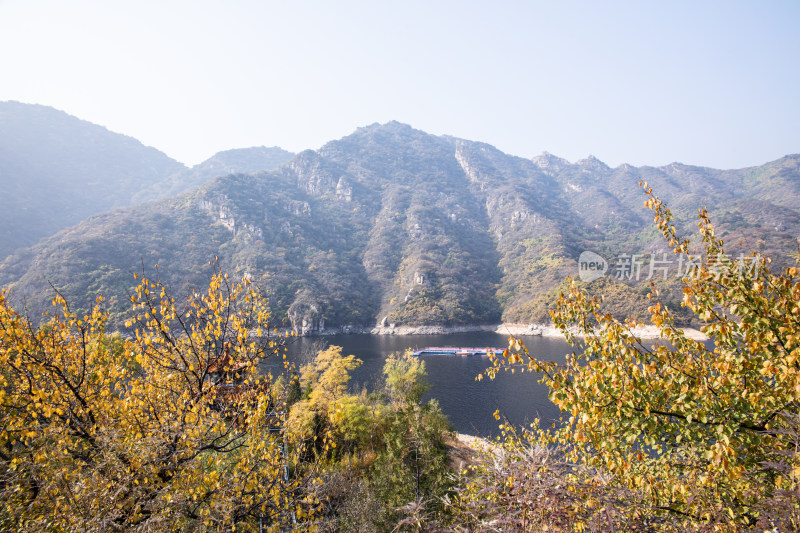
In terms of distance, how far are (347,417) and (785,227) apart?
15123 cm

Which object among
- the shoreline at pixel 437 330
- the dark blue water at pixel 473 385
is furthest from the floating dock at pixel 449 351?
the shoreline at pixel 437 330

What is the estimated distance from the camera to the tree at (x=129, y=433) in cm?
456

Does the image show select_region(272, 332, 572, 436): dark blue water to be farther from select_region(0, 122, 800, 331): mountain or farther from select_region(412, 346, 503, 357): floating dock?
select_region(0, 122, 800, 331): mountain

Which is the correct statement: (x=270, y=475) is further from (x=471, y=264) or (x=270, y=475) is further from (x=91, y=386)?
(x=471, y=264)

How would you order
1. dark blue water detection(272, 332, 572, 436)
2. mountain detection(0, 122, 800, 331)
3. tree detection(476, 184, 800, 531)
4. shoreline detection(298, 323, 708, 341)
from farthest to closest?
shoreline detection(298, 323, 708, 341) < mountain detection(0, 122, 800, 331) < dark blue water detection(272, 332, 572, 436) < tree detection(476, 184, 800, 531)

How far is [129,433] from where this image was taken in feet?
18.0

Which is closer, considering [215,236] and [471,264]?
[215,236]

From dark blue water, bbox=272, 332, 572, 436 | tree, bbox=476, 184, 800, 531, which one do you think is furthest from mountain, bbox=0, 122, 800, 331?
tree, bbox=476, 184, 800, 531

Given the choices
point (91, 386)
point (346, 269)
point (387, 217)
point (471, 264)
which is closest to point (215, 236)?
point (346, 269)

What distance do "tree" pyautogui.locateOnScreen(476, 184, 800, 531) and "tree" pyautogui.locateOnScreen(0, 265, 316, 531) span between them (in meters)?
4.79

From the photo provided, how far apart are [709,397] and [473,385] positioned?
46.4m

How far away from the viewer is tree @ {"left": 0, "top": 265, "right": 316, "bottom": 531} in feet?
15.0

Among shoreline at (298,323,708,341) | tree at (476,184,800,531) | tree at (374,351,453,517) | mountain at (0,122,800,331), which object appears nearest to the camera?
tree at (476,184,800,531)

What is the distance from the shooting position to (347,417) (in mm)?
21828
